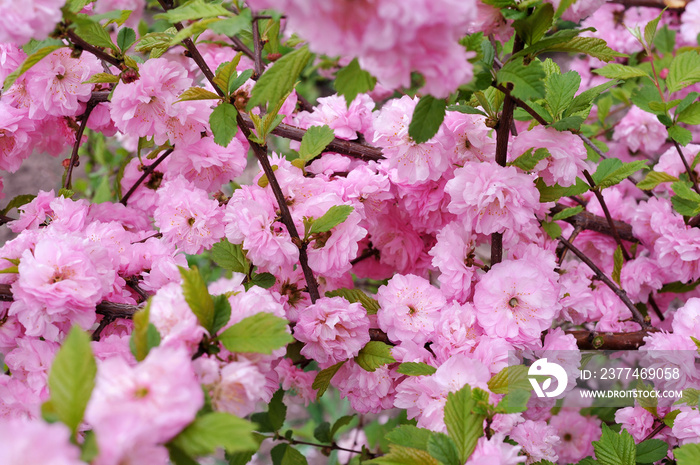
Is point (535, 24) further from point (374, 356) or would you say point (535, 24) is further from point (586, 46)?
point (374, 356)

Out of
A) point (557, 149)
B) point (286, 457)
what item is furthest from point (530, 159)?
point (286, 457)

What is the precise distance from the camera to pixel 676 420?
859 mm

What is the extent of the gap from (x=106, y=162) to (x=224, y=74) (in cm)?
129

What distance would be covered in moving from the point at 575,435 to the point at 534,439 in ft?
2.11

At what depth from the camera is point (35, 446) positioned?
41 cm

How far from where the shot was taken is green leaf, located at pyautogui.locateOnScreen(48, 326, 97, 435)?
488 mm

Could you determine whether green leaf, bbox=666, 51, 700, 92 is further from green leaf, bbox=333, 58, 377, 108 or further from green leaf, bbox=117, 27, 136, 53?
green leaf, bbox=117, 27, 136, 53

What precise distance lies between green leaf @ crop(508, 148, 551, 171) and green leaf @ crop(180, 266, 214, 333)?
514 millimetres

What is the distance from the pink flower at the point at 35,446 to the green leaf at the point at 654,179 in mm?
1116

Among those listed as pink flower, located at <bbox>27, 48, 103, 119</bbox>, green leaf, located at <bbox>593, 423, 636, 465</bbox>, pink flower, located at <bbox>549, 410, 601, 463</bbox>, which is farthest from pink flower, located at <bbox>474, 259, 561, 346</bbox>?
pink flower, located at <bbox>27, 48, 103, 119</bbox>

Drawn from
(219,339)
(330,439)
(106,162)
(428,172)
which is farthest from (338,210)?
(106,162)

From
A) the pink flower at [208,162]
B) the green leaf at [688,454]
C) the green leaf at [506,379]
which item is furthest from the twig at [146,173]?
the green leaf at [688,454]

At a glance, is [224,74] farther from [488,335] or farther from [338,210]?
[488,335]

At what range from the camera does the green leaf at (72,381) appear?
488mm
